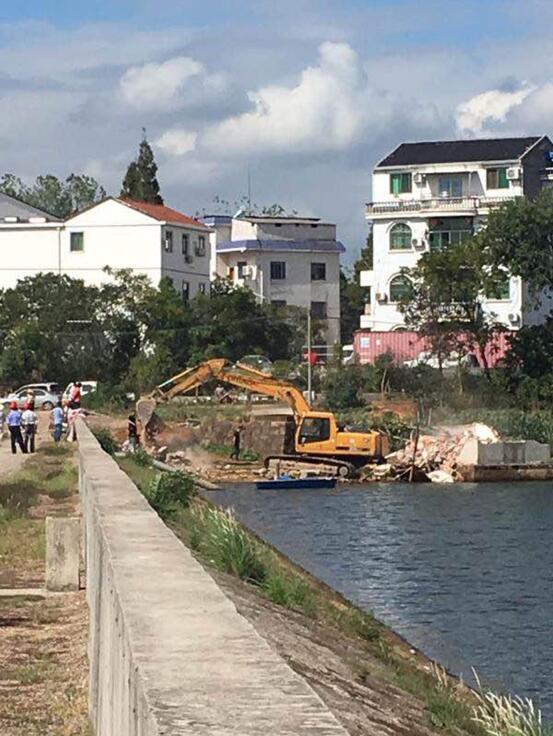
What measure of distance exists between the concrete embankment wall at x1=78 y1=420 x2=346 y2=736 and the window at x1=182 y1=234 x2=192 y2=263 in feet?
289

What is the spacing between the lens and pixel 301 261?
114875 millimetres

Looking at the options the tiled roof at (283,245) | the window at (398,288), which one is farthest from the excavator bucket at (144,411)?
the tiled roof at (283,245)

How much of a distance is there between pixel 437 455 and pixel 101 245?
3591 centimetres

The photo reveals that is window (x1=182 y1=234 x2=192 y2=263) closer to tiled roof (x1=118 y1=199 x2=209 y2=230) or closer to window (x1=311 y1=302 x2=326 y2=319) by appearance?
tiled roof (x1=118 y1=199 x2=209 y2=230)

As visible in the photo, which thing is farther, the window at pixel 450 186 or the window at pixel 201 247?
the window at pixel 201 247

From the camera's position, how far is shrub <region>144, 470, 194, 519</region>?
24.8m

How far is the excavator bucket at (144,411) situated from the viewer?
66062 mm

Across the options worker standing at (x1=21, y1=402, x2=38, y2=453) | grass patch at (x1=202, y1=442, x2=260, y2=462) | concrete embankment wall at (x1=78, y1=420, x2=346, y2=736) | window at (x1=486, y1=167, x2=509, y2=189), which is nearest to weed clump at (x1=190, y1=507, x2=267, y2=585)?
concrete embankment wall at (x1=78, y1=420, x2=346, y2=736)

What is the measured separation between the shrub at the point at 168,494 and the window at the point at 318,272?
82370 mm

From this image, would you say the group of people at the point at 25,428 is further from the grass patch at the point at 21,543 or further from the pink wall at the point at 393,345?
the pink wall at the point at 393,345

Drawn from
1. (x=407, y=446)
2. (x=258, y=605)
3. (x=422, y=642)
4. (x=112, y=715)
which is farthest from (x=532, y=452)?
(x=112, y=715)

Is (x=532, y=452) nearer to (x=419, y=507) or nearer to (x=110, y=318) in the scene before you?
(x=419, y=507)

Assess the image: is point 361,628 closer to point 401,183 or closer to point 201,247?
point 401,183

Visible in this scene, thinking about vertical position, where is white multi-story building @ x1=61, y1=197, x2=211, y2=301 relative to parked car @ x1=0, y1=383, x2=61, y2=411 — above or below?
above
